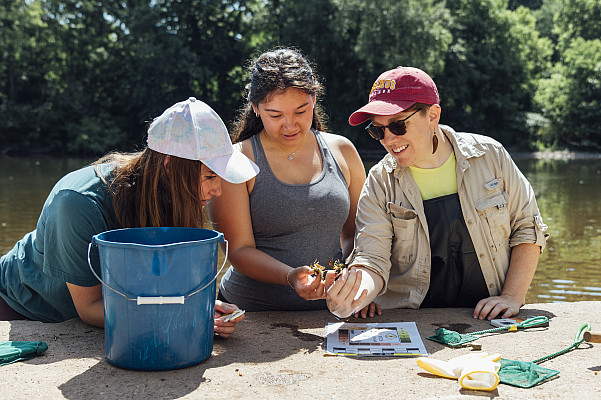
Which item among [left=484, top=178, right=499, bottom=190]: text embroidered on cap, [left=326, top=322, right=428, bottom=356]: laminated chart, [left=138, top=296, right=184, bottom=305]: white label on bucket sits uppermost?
[left=484, top=178, right=499, bottom=190]: text embroidered on cap

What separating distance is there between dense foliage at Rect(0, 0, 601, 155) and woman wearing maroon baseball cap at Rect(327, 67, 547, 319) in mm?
25203

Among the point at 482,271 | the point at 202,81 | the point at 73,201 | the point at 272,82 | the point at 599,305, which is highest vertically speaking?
the point at 202,81

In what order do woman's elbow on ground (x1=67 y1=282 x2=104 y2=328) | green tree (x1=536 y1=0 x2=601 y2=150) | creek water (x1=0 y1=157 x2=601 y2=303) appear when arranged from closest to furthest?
woman's elbow on ground (x1=67 y1=282 x2=104 y2=328) < creek water (x1=0 y1=157 x2=601 y2=303) < green tree (x1=536 y1=0 x2=601 y2=150)

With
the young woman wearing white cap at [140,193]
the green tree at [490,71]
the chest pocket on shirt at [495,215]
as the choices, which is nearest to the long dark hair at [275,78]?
the young woman wearing white cap at [140,193]

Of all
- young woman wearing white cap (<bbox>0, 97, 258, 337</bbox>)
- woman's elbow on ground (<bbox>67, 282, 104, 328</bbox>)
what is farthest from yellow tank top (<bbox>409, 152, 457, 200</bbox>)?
woman's elbow on ground (<bbox>67, 282, 104, 328</bbox>)

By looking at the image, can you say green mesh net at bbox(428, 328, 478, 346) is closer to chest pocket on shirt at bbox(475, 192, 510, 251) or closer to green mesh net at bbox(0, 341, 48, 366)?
chest pocket on shirt at bbox(475, 192, 510, 251)

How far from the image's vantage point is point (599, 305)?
3.71 metres

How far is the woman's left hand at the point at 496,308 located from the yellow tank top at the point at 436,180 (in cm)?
62

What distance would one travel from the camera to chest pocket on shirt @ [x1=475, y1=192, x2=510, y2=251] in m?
3.28

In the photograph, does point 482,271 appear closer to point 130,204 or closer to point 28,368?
point 130,204

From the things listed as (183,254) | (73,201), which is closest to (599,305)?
(183,254)

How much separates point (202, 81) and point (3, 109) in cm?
954

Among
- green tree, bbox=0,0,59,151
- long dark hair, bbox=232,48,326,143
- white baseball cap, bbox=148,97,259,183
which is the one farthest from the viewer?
green tree, bbox=0,0,59,151

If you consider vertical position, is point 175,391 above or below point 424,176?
below
